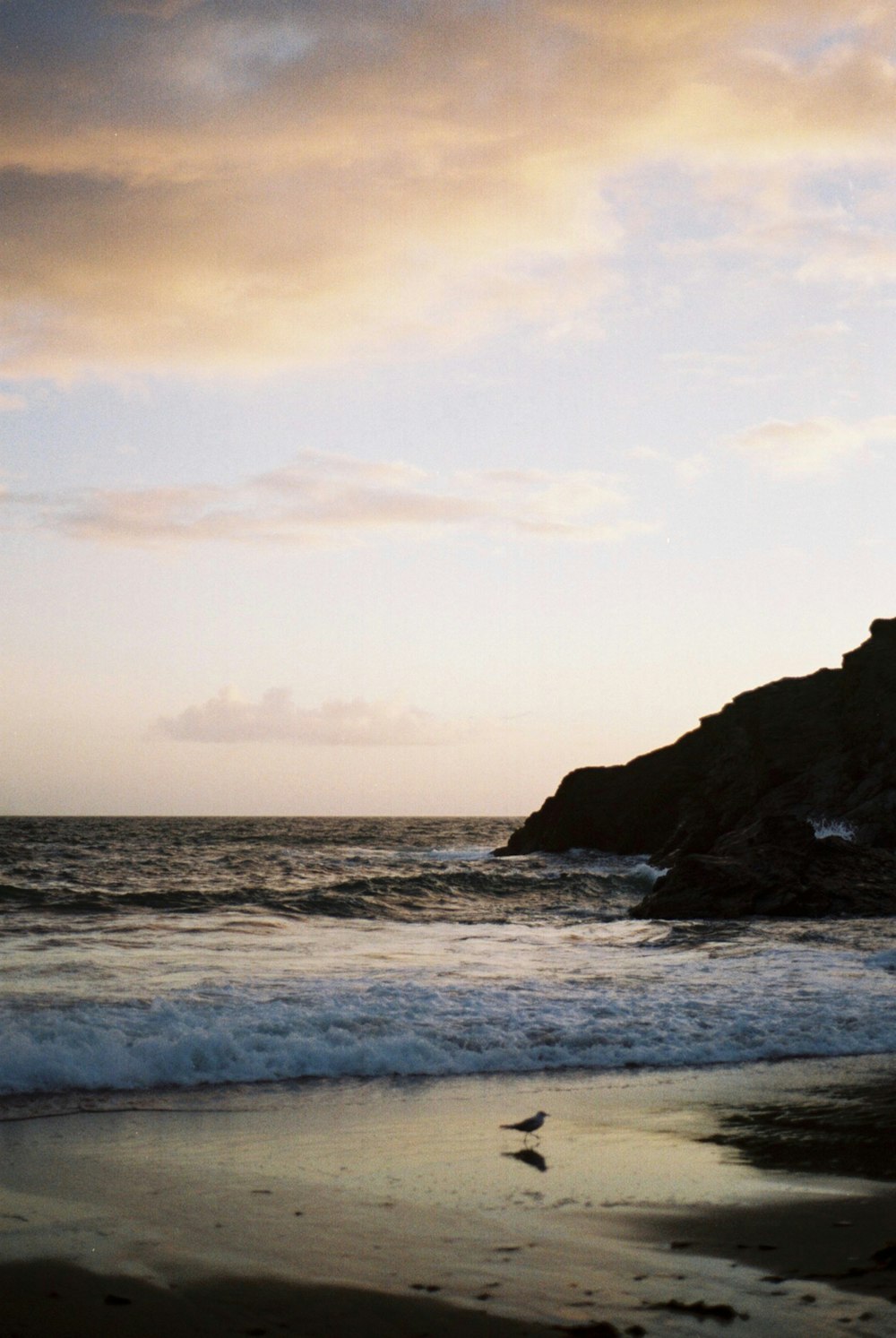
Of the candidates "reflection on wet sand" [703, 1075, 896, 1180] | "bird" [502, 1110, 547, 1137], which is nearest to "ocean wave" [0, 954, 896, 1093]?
"reflection on wet sand" [703, 1075, 896, 1180]

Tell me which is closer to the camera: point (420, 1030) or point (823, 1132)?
point (823, 1132)

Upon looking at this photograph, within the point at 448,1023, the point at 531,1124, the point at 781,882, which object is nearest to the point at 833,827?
the point at 781,882

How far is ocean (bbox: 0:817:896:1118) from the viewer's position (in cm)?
1173

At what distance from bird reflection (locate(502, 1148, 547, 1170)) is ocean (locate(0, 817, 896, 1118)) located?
3.55m

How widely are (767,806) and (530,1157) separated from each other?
45064mm

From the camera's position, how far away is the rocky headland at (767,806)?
27844mm

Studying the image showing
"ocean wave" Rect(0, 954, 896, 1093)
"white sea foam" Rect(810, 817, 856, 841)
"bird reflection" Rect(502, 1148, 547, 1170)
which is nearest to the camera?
"bird reflection" Rect(502, 1148, 547, 1170)

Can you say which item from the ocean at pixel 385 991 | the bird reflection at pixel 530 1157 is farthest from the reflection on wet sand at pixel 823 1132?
the ocean at pixel 385 991

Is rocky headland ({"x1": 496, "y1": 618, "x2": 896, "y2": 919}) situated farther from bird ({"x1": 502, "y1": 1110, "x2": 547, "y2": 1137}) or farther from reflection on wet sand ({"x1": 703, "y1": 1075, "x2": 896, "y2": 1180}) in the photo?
bird ({"x1": 502, "y1": 1110, "x2": 547, "y2": 1137})

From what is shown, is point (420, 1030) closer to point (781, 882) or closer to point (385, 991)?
point (385, 991)

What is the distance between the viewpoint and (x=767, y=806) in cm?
5112

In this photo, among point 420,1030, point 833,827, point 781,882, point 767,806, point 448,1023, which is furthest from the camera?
point 767,806

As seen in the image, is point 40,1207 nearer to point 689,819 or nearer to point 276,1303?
point 276,1303

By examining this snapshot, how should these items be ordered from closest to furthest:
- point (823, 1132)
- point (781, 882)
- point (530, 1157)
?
point (530, 1157), point (823, 1132), point (781, 882)
